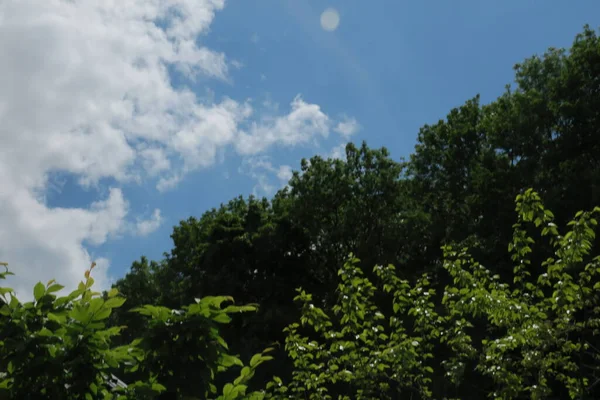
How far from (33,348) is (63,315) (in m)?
0.24

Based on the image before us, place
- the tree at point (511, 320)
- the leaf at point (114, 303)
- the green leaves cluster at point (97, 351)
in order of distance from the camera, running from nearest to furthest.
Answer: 1. the green leaves cluster at point (97, 351)
2. the leaf at point (114, 303)
3. the tree at point (511, 320)

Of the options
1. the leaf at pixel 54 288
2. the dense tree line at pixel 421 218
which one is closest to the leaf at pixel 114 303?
the leaf at pixel 54 288

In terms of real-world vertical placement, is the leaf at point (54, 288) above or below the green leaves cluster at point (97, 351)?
above

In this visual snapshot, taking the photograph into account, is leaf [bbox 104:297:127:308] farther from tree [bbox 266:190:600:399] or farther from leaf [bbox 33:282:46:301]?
tree [bbox 266:190:600:399]

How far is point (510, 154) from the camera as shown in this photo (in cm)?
2558

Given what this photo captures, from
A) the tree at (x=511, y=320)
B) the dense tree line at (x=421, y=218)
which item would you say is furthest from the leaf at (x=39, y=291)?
the dense tree line at (x=421, y=218)

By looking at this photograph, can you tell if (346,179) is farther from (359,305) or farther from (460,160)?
(359,305)

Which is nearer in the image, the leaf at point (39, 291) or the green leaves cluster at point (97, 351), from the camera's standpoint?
the green leaves cluster at point (97, 351)

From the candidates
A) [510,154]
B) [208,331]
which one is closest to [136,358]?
[208,331]

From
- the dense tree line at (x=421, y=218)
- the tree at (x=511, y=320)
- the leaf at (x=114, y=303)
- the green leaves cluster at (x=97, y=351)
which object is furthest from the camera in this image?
the dense tree line at (x=421, y=218)

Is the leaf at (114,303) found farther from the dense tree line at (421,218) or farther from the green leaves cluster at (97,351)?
the dense tree line at (421,218)

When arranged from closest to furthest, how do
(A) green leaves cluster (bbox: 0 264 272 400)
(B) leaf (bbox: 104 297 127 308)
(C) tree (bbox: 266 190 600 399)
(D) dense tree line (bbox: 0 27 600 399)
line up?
(A) green leaves cluster (bbox: 0 264 272 400)
(B) leaf (bbox: 104 297 127 308)
(C) tree (bbox: 266 190 600 399)
(D) dense tree line (bbox: 0 27 600 399)

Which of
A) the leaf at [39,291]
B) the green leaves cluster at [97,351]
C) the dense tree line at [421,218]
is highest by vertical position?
the dense tree line at [421,218]

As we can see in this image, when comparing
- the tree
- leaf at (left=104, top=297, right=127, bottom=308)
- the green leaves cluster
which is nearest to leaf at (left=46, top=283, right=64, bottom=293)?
the green leaves cluster
